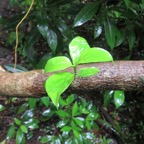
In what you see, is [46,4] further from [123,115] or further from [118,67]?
[123,115]

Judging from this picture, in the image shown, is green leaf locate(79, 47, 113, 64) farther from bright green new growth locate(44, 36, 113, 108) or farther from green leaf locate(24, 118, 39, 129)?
green leaf locate(24, 118, 39, 129)

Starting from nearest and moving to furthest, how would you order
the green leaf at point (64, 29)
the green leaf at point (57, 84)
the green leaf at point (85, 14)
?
the green leaf at point (57, 84)
the green leaf at point (85, 14)
the green leaf at point (64, 29)

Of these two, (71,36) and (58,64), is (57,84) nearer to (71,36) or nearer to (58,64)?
(58,64)

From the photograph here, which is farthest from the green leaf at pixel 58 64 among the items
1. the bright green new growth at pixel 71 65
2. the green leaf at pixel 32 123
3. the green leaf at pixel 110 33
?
the green leaf at pixel 32 123

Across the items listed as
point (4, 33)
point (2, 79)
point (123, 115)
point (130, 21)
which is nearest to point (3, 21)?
point (130, 21)

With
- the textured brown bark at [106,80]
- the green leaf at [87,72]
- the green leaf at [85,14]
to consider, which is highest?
the green leaf at [87,72]

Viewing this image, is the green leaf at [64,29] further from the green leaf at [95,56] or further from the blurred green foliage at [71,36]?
the green leaf at [95,56]

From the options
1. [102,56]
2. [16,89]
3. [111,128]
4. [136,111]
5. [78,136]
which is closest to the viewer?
[102,56]

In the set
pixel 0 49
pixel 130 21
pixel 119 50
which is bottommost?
pixel 0 49
